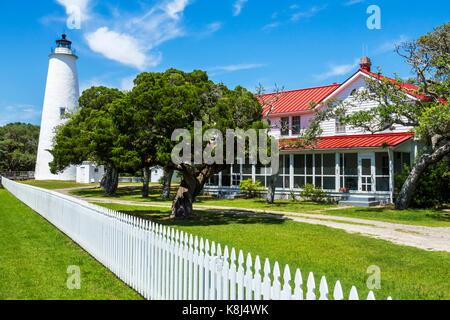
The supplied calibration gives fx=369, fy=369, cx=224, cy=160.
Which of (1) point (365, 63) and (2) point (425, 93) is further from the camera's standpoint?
(1) point (365, 63)

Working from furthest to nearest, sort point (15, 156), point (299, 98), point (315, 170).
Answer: point (15, 156)
point (299, 98)
point (315, 170)

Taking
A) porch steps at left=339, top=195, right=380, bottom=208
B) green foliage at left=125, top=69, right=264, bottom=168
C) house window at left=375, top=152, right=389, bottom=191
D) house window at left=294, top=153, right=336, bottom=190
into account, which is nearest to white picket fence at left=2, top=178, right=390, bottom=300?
green foliage at left=125, top=69, right=264, bottom=168

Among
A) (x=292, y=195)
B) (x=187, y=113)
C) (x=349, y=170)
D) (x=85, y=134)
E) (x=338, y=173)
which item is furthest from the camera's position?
(x=85, y=134)

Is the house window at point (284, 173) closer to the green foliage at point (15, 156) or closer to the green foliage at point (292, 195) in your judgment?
the green foliage at point (292, 195)

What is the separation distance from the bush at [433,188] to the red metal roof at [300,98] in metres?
9.82

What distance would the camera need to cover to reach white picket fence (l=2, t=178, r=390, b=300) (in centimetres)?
363

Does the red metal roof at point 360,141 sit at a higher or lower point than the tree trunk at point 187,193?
higher

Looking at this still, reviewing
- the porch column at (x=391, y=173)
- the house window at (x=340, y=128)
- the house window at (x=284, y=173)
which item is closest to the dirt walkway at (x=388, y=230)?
the porch column at (x=391, y=173)

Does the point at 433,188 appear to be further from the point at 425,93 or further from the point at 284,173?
the point at 284,173

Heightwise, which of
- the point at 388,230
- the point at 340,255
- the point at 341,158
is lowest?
the point at 340,255

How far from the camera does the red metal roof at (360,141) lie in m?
22.3

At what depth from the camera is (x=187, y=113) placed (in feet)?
44.9

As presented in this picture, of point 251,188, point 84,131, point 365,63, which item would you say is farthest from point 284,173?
point 84,131

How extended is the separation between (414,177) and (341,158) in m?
5.89
